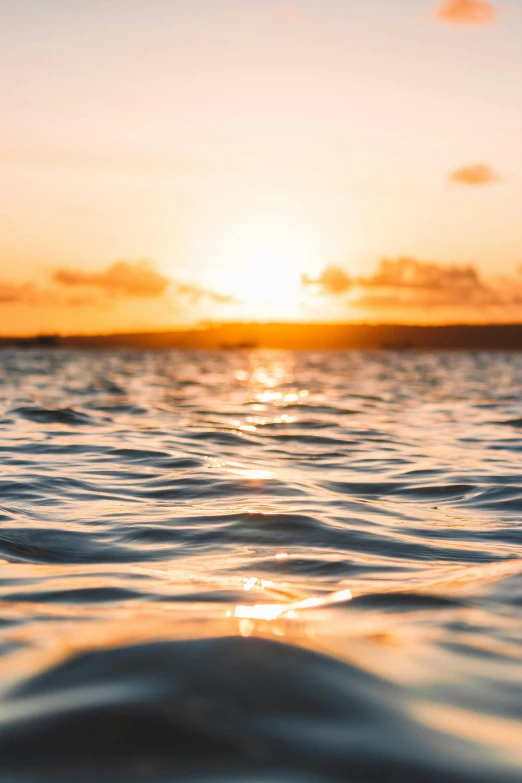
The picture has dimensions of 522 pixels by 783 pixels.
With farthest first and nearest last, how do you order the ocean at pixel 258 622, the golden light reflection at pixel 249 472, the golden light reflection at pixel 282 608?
1. the golden light reflection at pixel 249 472
2. the golden light reflection at pixel 282 608
3. the ocean at pixel 258 622

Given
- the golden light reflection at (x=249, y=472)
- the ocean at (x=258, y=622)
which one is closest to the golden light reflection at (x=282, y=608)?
the ocean at (x=258, y=622)

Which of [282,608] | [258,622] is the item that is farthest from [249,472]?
[258,622]

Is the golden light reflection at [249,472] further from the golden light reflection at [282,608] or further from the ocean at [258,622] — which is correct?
the golden light reflection at [282,608]

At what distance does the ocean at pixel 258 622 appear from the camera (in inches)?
120

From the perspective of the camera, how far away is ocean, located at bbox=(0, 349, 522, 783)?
306 centimetres

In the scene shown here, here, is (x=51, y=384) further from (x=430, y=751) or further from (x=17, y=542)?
(x=430, y=751)

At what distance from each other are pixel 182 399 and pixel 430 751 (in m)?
23.1

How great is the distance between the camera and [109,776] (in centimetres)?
285

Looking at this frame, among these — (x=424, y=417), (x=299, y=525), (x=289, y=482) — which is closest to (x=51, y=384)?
(x=424, y=417)

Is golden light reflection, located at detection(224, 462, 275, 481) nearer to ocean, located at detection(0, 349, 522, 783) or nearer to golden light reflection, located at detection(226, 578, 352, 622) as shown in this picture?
ocean, located at detection(0, 349, 522, 783)

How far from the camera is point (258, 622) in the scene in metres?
4.44

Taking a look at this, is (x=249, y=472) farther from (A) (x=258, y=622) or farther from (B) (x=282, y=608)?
(A) (x=258, y=622)

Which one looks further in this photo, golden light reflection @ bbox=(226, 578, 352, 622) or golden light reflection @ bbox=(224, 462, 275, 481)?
golden light reflection @ bbox=(224, 462, 275, 481)

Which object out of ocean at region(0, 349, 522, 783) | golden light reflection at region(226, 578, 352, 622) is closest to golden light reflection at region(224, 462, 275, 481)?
ocean at region(0, 349, 522, 783)
